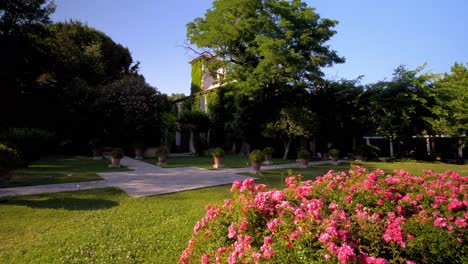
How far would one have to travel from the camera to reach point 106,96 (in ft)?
60.5

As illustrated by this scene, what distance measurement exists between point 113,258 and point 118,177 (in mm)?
6765

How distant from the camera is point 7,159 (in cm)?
676

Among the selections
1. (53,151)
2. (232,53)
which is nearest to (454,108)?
(232,53)

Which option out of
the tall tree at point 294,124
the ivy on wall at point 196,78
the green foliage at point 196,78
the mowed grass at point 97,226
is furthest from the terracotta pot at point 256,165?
the green foliage at point 196,78

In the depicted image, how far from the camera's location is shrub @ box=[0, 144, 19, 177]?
672 centimetres

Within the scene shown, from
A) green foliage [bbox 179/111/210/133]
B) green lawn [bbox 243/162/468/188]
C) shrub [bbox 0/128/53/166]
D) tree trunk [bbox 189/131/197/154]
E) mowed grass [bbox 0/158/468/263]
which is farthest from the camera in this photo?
tree trunk [bbox 189/131/197/154]

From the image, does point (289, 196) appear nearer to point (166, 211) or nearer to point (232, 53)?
point (166, 211)

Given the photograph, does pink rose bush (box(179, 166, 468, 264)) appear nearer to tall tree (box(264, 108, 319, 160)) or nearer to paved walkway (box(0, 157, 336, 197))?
paved walkway (box(0, 157, 336, 197))

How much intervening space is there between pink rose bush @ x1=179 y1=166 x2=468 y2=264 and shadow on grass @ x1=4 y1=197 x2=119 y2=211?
396 cm

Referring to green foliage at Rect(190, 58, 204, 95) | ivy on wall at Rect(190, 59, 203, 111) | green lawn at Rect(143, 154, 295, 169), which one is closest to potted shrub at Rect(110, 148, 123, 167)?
green lawn at Rect(143, 154, 295, 169)

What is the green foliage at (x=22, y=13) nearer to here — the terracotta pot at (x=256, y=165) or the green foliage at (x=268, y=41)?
the green foliage at (x=268, y=41)

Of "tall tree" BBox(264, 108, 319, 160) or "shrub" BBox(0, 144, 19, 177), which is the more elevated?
"tall tree" BBox(264, 108, 319, 160)

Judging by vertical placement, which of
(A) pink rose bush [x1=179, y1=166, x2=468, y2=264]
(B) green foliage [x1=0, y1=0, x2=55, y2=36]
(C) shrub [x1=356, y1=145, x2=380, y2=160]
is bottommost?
(A) pink rose bush [x1=179, y1=166, x2=468, y2=264]

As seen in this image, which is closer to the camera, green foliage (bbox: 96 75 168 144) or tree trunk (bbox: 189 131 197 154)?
green foliage (bbox: 96 75 168 144)
